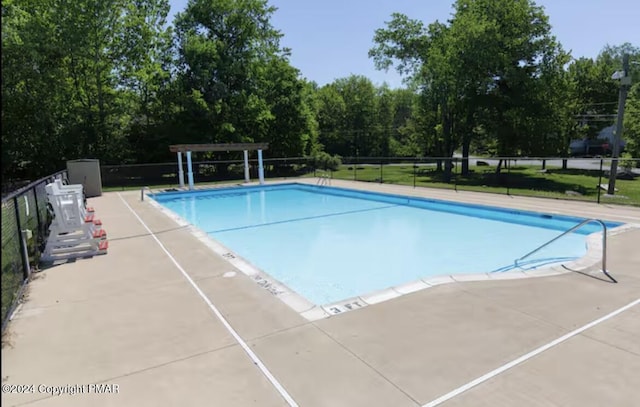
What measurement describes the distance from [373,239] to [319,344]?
637 cm

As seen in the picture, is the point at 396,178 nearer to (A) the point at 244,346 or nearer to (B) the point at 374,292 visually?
(B) the point at 374,292

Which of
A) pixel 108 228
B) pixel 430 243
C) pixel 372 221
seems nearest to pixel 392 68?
pixel 372 221

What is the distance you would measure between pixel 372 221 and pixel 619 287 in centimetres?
732

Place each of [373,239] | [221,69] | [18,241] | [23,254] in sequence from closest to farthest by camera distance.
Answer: [18,241] < [23,254] < [373,239] < [221,69]

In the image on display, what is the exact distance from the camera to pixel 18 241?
516 cm

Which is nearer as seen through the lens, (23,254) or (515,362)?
(515,362)

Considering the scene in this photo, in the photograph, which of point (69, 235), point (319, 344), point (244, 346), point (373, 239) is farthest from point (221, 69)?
point (319, 344)

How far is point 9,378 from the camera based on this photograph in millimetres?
3088

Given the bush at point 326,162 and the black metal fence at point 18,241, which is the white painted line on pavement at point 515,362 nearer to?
the black metal fence at point 18,241

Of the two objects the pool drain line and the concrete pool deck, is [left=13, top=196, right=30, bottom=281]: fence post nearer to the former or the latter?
the concrete pool deck

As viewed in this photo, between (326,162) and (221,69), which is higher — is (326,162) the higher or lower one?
the lower one

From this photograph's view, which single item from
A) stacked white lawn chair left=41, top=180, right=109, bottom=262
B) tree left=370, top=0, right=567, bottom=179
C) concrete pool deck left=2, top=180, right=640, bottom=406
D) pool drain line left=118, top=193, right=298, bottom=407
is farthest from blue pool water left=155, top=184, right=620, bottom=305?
tree left=370, top=0, right=567, bottom=179

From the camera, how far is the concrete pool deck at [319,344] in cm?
285

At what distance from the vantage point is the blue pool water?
24.1 ft
